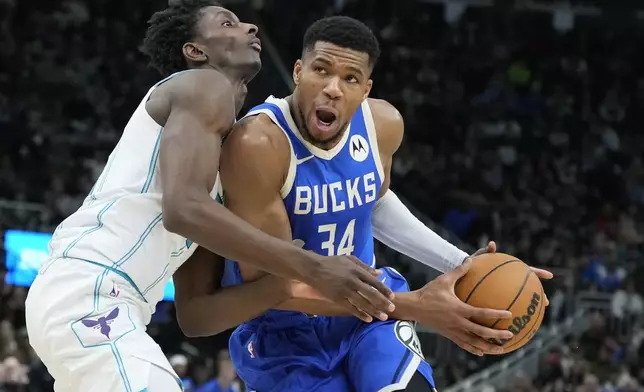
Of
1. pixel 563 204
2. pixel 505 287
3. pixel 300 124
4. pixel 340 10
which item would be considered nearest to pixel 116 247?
pixel 300 124

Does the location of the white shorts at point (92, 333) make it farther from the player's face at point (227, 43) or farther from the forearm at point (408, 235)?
the forearm at point (408, 235)

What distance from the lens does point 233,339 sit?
415 centimetres

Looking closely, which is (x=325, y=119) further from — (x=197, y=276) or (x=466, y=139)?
(x=466, y=139)

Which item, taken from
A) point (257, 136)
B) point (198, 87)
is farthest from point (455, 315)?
point (198, 87)

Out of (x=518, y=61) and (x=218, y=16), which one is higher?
(x=218, y=16)

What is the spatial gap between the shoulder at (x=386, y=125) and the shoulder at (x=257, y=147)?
1.53 feet

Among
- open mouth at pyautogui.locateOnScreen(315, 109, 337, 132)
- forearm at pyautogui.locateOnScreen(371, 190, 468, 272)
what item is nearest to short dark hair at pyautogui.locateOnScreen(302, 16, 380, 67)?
open mouth at pyautogui.locateOnScreen(315, 109, 337, 132)

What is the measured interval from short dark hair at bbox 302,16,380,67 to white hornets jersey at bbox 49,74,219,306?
676 mm

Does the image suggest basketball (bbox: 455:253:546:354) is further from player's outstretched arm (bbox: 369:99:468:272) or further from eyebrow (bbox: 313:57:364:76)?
eyebrow (bbox: 313:57:364:76)

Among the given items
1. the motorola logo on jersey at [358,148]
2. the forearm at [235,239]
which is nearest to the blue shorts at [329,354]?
the motorola logo on jersey at [358,148]

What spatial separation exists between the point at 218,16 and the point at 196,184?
0.99m

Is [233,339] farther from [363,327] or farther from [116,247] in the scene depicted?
[116,247]

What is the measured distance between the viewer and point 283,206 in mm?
3736

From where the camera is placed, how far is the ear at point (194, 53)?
3898mm
